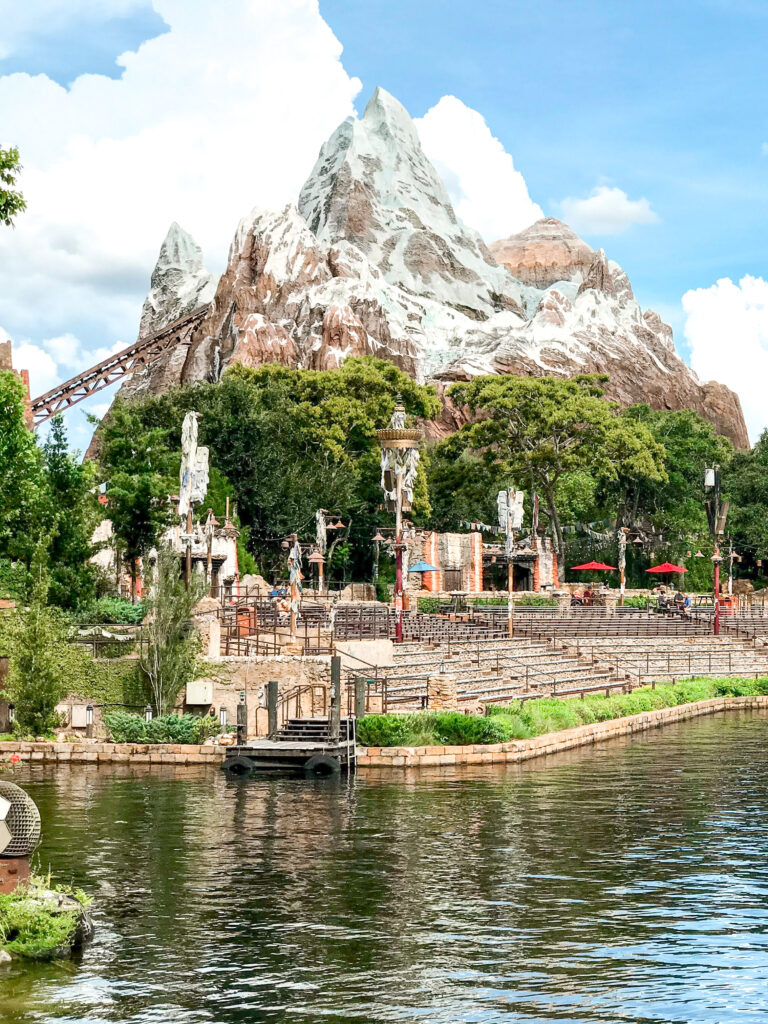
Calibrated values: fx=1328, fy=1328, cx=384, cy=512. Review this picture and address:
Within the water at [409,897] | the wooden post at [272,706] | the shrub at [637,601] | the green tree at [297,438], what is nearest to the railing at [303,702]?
the wooden post at [272,706]

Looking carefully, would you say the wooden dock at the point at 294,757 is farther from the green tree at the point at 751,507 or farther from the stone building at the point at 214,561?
the green tree at the point at 751,507

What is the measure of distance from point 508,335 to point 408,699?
4514 inches

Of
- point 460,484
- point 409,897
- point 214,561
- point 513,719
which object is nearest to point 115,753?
point 513,719

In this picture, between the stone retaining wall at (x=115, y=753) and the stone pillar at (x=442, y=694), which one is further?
the stone pillar at (x=442, y=694)

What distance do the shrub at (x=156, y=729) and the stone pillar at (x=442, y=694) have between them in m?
6.08

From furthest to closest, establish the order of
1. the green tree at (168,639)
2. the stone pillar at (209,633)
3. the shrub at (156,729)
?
1. the stone pillar at (209,633)
2. the green tree at (168,639)
3. the shrub at (156,729)

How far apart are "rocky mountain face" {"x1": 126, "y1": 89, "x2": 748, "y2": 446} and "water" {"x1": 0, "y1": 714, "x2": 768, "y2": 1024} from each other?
315 feet

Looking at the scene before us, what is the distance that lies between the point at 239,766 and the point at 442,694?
6.66m

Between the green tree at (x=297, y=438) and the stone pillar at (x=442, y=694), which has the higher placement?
the green tree at (x=297, y=438)

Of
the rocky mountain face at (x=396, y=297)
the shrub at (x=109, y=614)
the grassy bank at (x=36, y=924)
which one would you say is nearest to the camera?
the grassy bank at (x=36, y=924)

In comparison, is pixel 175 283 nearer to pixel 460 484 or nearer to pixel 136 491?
pixel 460 484

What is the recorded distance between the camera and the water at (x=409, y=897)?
1421 centimetres

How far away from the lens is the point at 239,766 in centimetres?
3100

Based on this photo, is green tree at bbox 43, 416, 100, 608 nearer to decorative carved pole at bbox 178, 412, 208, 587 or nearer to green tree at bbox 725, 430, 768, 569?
decorative carved pole at bbox 178, 412, 208, 587
